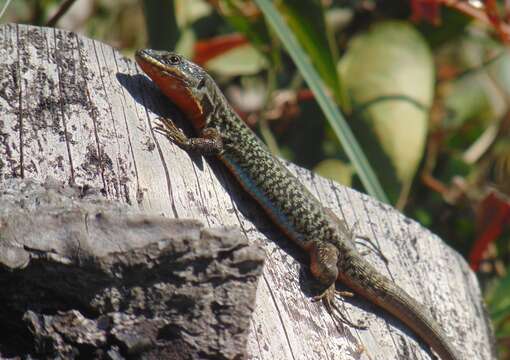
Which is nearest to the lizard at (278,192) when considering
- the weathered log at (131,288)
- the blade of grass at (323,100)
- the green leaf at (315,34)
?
the blade of grass at (323,100)

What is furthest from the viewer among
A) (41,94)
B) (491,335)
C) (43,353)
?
(491,335)

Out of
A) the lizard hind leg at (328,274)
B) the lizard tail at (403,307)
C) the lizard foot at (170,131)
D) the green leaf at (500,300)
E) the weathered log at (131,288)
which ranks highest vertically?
the weathered log at (131,288)

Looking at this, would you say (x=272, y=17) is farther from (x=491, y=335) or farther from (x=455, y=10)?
(x=455, y=10)

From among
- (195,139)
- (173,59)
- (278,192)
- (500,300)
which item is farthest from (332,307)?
(500,300)

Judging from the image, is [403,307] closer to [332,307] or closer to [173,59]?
[332,307]

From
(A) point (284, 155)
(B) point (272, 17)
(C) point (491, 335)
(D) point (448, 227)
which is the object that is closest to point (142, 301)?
(B) point (272, 17)

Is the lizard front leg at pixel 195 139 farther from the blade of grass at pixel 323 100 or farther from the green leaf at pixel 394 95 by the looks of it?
the green leaf at pixel 394 95
